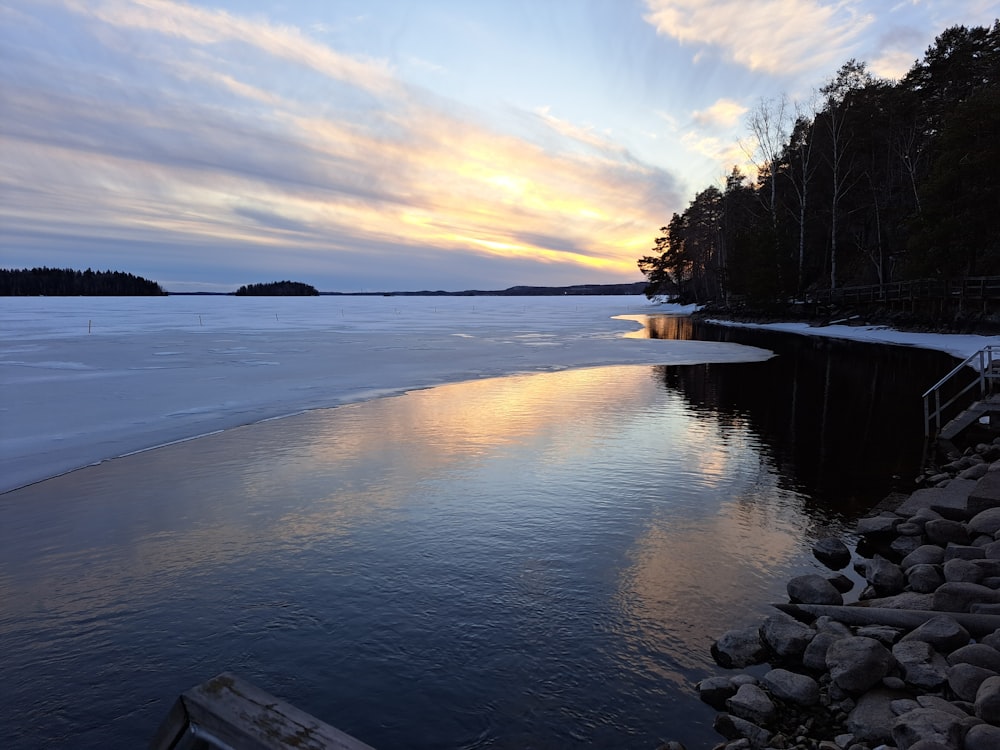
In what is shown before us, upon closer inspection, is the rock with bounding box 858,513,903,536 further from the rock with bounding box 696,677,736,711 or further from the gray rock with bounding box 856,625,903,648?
the rock with bounding box 696,677,736,711

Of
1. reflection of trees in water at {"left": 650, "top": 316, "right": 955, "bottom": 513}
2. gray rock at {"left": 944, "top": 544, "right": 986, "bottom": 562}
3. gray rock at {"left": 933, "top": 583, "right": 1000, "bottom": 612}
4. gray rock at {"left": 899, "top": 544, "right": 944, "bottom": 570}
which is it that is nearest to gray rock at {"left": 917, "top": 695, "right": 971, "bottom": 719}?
gray rock at {"left": 933, "top": 583, "right": 1000, "bottom": 612}

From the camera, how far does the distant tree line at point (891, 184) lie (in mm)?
34812

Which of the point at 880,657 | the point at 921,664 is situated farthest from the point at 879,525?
the point at 880,657

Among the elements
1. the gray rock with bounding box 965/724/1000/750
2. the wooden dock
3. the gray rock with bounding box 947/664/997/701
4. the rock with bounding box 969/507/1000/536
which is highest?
the wooden dock

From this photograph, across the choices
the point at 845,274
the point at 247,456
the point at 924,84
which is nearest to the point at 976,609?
the point at 247,456

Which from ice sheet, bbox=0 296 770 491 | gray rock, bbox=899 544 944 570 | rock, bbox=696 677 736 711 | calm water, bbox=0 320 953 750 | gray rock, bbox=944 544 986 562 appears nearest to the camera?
rock, bbox=696 677 736 711

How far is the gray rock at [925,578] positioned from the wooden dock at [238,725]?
6.64m

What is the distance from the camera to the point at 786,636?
5832 millimetres

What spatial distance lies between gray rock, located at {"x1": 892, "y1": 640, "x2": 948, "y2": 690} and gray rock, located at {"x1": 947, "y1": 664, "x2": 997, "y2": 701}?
0.11m

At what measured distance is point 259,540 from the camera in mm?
8680

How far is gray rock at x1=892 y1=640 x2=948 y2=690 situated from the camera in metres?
4.97

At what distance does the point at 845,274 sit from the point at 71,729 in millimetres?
72676

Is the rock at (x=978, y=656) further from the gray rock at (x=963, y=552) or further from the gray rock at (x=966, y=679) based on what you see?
the gray rock at (x=963, y=552)

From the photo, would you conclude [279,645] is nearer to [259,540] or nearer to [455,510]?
[259,540]
